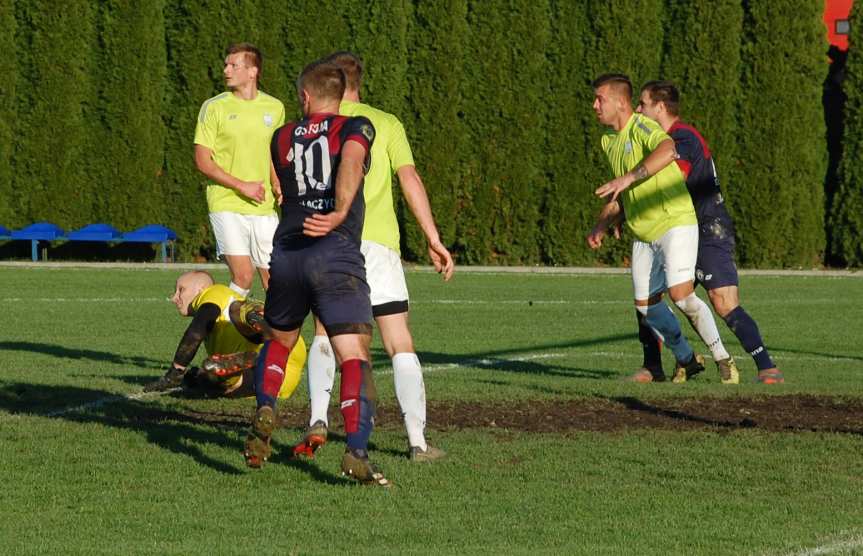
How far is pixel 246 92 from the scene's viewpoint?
11.2 m

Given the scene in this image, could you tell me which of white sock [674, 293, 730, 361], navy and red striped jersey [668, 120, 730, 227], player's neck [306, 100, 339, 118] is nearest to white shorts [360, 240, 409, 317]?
player's neck [306, 100, 339, 118]

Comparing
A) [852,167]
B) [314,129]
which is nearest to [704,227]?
[314,129]

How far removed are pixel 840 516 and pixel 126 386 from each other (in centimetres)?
578

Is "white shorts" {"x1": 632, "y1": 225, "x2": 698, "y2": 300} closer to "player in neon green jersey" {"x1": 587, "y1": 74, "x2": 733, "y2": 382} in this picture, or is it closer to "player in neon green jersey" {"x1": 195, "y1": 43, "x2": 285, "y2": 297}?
"player in neon green jersey" {"x1": 587, "y1": 74, "x2": 733, "y2": 382}

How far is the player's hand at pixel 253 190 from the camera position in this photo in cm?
1076

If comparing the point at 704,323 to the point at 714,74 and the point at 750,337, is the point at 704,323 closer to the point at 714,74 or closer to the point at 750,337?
the point at 750,337

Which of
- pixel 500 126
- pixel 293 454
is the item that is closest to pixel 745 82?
pixel 500 126

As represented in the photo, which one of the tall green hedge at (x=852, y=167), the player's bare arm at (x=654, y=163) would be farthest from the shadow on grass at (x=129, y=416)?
the tall green hedge at (x=852, y=167)

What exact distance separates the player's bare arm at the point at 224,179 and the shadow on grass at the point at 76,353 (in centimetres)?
197

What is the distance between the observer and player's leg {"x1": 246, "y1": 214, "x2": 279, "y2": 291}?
1119 cm

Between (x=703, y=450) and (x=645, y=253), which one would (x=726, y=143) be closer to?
(x=645, y=253)

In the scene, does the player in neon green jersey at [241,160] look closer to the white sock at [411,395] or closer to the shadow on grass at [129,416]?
the shadow on grass at [129,416]

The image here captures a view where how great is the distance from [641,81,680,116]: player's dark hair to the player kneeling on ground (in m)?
3.58

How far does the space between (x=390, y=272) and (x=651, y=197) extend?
162 inches
